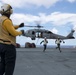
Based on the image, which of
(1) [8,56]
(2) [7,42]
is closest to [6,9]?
(2) [7,42]

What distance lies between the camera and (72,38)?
86.4m

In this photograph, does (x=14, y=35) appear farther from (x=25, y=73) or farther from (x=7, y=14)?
(x=25, y=73)

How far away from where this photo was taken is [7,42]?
754cm

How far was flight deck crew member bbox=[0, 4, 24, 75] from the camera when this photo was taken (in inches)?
295

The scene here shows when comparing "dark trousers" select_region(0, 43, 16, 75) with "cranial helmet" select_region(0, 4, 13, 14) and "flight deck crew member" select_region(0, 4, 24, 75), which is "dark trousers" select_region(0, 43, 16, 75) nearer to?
"flight deck crew member" select_region(0, 4, 24, 75)

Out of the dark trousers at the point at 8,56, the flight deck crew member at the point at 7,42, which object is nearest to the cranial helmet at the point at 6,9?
the flight deck crew member at the point at 7,42

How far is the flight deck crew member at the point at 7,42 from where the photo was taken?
750 cm

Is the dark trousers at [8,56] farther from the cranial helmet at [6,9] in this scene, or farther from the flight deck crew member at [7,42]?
the cranial helmet at [6,9]

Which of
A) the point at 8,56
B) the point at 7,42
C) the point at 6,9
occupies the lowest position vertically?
the point at 8,56

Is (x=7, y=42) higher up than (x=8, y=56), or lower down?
higher up

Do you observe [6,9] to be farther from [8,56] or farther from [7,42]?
[8,56]

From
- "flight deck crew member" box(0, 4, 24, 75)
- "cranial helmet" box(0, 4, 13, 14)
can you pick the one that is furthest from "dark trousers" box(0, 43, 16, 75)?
→ "cranial helmet" box(0, 4, 13, 14)

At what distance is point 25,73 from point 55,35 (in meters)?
65.1

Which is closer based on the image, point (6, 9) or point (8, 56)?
point (8, 56)
